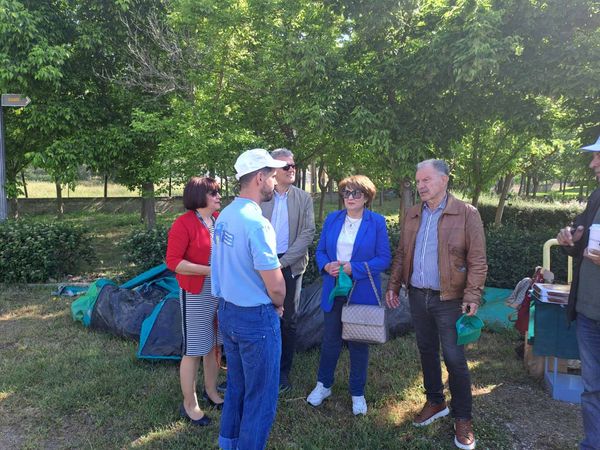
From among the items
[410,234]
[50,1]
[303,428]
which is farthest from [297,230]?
[50,1]

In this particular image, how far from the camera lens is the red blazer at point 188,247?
2938 millimetres

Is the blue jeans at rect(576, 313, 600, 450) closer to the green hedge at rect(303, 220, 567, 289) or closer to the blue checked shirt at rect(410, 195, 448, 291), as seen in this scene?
the blue checked shirt at rect(410, 195, 448, 291)

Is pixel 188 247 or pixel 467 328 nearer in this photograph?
pixel 467 328

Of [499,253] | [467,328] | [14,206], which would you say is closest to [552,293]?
[467,328]

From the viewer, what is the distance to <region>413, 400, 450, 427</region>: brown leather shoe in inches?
123

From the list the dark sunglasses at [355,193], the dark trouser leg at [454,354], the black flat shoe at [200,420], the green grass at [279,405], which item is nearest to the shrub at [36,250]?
the green grass at [279,405]

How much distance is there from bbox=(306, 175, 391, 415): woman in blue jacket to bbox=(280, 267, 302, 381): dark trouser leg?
288 millimetres

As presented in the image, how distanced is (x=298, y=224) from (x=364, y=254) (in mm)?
569

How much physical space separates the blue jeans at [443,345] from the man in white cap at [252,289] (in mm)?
1124

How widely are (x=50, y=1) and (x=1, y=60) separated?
5.98ft

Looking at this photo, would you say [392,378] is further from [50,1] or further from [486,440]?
[50,1]

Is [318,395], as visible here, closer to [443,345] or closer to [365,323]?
[365,323]

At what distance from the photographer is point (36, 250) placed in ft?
20.8

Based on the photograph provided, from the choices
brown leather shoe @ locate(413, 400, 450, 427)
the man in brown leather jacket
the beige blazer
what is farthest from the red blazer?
brown leather shoe @ locate(413, 400, 450, 427)
